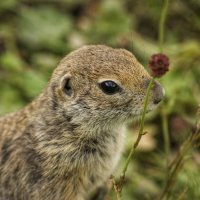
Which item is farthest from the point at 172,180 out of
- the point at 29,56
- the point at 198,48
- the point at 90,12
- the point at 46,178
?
the point at 90,12

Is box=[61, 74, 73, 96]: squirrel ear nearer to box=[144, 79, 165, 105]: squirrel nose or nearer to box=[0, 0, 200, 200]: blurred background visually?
box=[144, 79, 165, 105]: squirrel nose

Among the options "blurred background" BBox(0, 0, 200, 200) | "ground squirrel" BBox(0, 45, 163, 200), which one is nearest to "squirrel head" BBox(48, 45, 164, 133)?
"ground squirrel" BBox(0, 45, 163, 200)

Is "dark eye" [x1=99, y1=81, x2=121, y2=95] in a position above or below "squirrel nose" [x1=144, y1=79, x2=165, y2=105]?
above

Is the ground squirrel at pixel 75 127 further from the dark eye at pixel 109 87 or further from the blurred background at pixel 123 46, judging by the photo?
the blurred background at pixel 123 46

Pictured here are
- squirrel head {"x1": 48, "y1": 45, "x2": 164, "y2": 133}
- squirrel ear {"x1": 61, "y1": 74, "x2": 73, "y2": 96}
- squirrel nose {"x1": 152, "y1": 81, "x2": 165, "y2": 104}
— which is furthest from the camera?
squirrel ear {"x1": 61, "y1": 74, "x2": 73, "y2": 96}

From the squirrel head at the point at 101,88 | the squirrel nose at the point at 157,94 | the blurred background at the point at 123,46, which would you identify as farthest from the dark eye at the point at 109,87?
the blurred background at the point at 123,46

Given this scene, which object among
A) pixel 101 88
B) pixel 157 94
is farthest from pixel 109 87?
pixel 157 94

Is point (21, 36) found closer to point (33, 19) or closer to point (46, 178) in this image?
point (33, 19)
